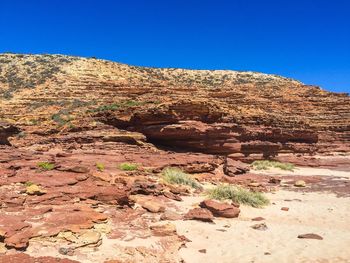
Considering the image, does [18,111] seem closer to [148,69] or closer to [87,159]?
[87,159]

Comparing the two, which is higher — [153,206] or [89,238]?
[153,206]

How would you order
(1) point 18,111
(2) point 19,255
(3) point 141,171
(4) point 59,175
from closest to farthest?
(2) point 19,255 < (4) point 59,175 < (3) point 141,171 < (1) point 18,111

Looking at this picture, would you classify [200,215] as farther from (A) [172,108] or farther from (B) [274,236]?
(A) [172,108]

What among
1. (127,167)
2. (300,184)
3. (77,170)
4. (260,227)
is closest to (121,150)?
(127,167)

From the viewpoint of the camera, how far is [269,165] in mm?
24328

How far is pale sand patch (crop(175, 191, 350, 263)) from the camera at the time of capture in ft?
27.9

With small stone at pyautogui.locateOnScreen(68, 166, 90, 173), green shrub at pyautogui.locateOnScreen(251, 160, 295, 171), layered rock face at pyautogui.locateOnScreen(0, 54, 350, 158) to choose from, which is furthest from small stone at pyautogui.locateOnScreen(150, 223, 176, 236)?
green shrub at pyautogui.locateOnScreen(251, 160, 295, 171)

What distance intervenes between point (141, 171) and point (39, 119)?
13.6m

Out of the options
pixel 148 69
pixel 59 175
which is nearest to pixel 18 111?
pixel 59 175

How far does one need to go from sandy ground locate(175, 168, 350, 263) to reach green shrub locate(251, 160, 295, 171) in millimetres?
9769

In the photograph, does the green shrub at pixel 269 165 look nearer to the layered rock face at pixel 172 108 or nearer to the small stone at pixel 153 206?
the layered rock face at pixel 172 108

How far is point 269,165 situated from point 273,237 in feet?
48.9

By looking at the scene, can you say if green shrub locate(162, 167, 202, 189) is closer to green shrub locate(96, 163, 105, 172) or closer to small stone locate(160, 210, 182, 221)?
green shrub locate(96, 163, 105, 172)

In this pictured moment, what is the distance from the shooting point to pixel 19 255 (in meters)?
7.07
